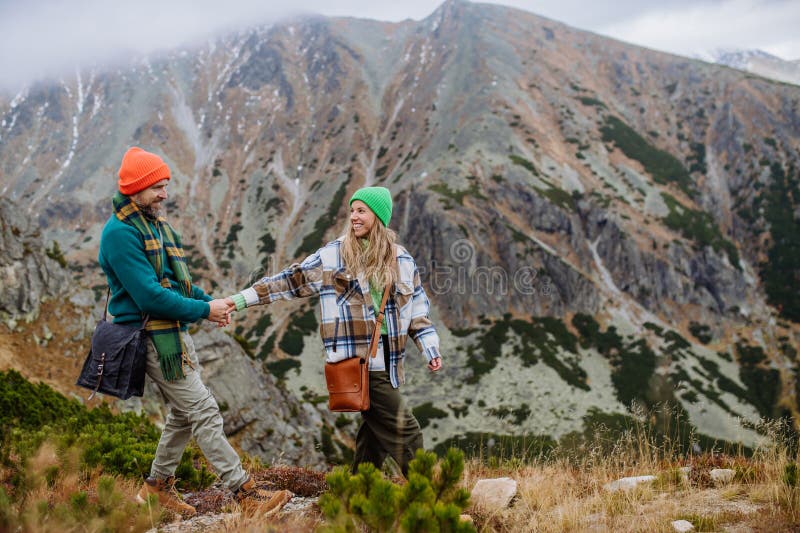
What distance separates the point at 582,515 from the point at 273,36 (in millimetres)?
172042

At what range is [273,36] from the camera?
503 ft

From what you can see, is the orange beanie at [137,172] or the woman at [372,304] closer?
the orange beanie at [137,172]

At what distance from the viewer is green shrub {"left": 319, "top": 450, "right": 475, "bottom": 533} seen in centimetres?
228

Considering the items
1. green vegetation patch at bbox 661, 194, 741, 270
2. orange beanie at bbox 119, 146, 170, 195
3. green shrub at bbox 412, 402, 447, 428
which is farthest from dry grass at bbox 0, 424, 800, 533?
green vegetation patch at bbox 661, 194, 741, 270

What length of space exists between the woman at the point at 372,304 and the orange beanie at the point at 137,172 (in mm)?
1186

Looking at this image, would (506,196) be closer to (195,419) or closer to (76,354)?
(76,354)

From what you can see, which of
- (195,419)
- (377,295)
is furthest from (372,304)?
(195,419)

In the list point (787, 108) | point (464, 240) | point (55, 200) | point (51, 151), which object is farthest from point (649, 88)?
point (51, 151)

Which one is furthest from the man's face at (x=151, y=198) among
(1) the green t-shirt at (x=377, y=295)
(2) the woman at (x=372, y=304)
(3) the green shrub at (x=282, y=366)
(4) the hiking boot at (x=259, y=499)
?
(3) the green shrub at (x=282, y=366)

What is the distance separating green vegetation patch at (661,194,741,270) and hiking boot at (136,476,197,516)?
7673cm

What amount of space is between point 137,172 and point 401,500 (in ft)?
10.6

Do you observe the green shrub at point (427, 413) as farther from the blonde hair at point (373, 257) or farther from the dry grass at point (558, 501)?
the blonde hair at point (373, 257)

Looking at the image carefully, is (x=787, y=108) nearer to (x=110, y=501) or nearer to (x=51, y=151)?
(x=110, y=501)

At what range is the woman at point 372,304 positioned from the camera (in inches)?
161
